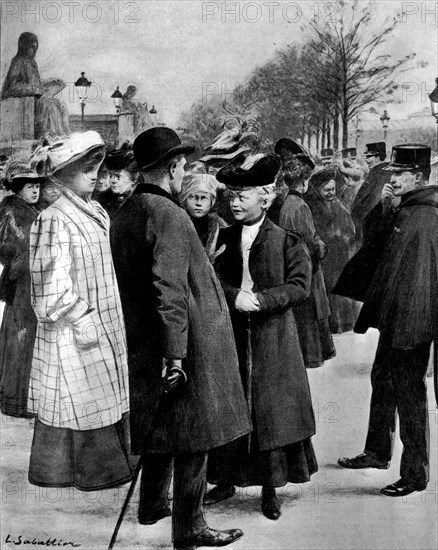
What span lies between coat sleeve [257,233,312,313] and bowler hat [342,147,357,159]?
0.45 m

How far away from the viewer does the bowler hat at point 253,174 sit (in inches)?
135

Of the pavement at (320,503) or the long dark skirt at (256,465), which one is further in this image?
the pavement at (320,503)

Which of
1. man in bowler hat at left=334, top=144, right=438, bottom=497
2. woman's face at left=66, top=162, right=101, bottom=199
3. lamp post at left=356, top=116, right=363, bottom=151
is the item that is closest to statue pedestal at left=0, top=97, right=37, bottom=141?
woman's face at left=66, top=162, right=101, bottom=199

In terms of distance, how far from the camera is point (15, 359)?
11.6 feet

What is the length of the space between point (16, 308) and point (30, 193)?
0.49m

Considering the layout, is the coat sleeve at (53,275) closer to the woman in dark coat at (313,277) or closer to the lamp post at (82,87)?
the lamp post at (82,87)

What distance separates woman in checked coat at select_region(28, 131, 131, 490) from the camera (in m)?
3.39

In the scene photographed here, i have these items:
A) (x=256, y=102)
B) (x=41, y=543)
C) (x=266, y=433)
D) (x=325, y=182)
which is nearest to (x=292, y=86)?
(x=256, y=102)

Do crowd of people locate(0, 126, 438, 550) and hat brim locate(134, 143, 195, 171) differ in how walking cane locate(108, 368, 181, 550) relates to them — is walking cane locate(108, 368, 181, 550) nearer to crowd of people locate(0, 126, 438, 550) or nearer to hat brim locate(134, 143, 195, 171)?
crowd of people locate(0, 126, 438, 550)

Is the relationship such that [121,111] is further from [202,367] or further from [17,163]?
[202,367]

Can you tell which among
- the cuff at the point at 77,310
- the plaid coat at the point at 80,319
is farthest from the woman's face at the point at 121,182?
the cuff at the point at 77,310

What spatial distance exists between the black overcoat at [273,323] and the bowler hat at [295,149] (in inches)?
13.7

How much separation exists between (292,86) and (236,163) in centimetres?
45

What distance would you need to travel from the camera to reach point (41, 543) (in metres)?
3.60
